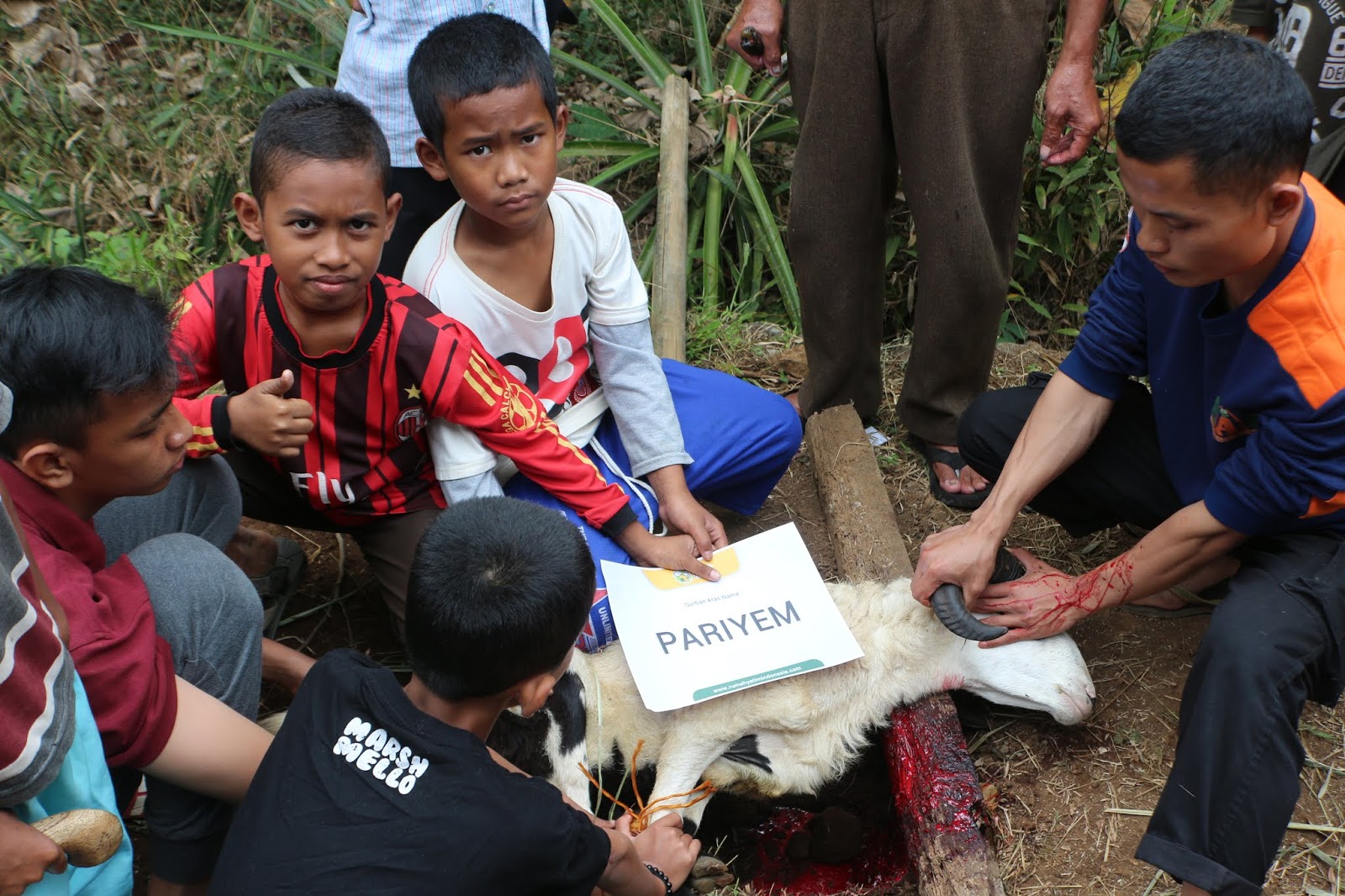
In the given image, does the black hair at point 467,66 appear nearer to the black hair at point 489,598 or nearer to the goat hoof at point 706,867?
the black hair at point 489,598

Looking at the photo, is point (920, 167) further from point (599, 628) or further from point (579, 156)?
point (579, 156)

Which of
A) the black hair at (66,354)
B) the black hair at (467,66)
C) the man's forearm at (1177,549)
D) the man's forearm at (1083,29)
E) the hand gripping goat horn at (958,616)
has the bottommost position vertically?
the hand gripping goat horn at (958,616)

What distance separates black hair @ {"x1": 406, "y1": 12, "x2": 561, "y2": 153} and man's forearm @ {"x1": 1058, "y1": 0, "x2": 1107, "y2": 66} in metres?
1.42

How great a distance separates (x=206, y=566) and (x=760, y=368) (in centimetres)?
241

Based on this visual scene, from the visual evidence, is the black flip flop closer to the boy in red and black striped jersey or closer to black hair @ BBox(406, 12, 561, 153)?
the boy in red and black striped jersey

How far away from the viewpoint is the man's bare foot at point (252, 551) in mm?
2820

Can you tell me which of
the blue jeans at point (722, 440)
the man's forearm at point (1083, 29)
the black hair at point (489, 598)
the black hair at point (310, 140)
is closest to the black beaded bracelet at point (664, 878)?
the black hair at point (489, 598)

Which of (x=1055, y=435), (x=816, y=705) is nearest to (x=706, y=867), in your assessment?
(x=816, y=705)

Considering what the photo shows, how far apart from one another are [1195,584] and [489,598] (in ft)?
6.59

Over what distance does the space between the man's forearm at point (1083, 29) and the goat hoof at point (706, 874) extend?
2.25m

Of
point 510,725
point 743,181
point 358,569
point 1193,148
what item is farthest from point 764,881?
point 743,181

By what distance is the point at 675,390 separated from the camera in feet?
10.2

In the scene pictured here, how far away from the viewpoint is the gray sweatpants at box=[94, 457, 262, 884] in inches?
78.5

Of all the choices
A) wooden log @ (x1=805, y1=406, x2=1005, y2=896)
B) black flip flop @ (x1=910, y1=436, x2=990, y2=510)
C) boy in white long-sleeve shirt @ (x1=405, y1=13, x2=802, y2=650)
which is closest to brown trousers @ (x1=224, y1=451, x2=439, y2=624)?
boy in white long-sleeve shirt @ (x1=405, y1=13, x2=802, y2=650)
